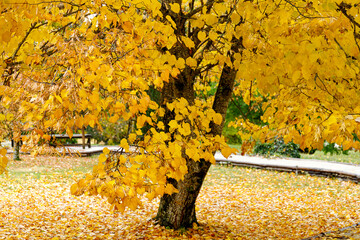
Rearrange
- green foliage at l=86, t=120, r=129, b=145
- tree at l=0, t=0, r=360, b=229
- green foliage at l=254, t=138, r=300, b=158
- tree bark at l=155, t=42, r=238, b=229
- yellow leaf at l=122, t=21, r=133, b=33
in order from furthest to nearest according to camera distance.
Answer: green foliage at l=86, t=120, r=129, b=145 → green foliage at l=254, t=138, r=300, b=158 → tree bark at l=155, t=42, r=238, b=229 → yellow leaf at l=122, t=21, r=133, b=33 → tree at l=0, t=0, r=360, b=229

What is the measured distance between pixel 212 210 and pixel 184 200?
88.7 inches

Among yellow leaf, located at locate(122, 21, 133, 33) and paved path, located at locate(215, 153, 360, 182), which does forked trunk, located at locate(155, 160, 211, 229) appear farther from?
paved path, located at locate(215, 153, 360, 182)

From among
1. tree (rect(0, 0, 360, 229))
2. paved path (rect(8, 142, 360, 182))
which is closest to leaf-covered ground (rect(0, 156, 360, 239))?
paved path (rect(8, 142, 360, 182))

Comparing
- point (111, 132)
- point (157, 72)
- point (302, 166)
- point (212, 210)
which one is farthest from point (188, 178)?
point (111, 132)

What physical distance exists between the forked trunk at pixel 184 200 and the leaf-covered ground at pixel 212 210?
16 centimetres

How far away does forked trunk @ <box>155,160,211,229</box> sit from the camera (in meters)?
5.22

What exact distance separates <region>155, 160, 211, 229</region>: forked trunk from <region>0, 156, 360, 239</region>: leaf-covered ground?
161 millimetres

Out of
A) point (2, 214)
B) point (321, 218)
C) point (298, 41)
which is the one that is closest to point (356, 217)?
point (321, 218)

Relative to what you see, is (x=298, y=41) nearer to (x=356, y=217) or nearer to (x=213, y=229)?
(x=213, y=229)

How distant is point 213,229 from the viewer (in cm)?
589

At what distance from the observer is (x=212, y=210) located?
292 inches

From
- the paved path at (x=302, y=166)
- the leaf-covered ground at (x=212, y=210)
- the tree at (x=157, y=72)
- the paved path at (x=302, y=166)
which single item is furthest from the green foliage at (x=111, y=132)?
the tree at (x=157, y=72)

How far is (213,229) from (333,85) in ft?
10.2

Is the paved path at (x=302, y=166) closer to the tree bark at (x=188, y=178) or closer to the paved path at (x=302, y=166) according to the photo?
the paved path at (x=302, y=166)
